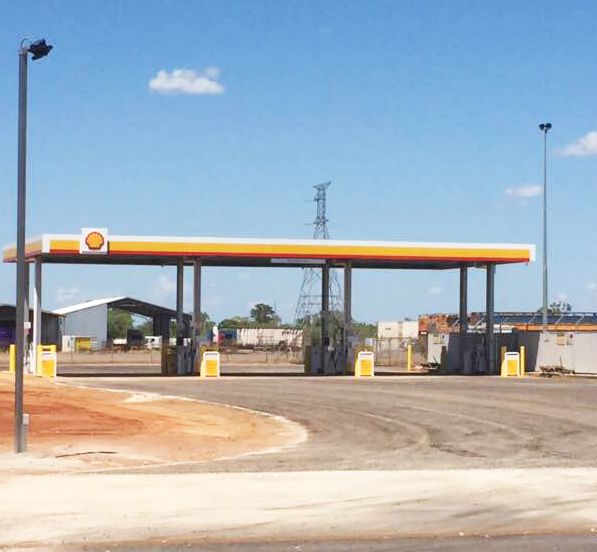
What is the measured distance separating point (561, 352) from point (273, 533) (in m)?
43.7

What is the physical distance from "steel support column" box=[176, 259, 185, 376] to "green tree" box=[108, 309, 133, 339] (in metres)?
100

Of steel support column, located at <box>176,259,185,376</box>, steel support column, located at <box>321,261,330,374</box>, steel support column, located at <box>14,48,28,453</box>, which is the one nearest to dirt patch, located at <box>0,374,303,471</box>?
steel support column, located at <box>14,48,28,453</box>

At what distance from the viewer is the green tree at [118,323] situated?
154 metres

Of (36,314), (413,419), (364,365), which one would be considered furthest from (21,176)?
(364,365)

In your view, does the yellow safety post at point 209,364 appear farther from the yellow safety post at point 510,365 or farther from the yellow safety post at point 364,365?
the yellow safety post at point 510,365

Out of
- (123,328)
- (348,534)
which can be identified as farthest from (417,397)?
(123,328)

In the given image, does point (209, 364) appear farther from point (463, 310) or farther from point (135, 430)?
point (135, 430)

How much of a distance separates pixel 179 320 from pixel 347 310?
25.8 feet

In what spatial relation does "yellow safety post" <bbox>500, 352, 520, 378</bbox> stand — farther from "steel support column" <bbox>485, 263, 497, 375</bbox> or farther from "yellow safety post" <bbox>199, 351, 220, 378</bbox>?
"yellow safety post" <bbox>199, 351, 220, 378</bbox>

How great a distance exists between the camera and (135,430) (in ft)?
78.3

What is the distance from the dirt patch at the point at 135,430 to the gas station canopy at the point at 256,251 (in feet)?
45.3

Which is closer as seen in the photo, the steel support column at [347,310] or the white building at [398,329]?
the steel support column at [347,310]

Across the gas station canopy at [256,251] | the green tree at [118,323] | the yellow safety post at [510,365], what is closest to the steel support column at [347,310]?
the gas station canopy at [256,251]

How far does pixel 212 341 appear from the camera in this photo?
197ft
